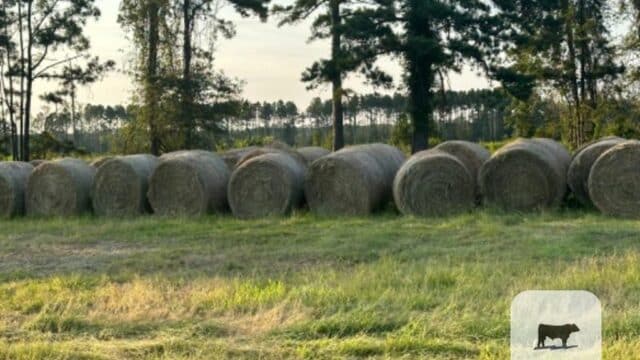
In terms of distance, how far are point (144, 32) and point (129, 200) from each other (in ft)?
46.3

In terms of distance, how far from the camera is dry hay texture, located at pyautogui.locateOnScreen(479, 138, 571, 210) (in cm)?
1283

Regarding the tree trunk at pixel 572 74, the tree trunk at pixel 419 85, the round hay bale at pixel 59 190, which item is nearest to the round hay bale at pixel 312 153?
the round hay bale at pixel 59 190

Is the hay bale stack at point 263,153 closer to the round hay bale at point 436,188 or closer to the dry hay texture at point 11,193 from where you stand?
the round hay bale at point 436,188

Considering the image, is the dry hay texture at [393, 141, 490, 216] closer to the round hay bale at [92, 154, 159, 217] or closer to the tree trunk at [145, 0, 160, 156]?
the round hay bale at [92, 154, 159, 217]

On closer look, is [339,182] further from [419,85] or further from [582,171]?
[419,85]

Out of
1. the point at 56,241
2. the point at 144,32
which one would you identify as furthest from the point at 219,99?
the point at 56,241

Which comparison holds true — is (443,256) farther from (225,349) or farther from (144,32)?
A: (144,32)

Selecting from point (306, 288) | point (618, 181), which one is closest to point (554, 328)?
point (306, 288)

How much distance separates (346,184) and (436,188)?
152 cm

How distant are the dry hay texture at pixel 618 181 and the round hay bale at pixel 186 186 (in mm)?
6350

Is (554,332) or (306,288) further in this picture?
(306,288)

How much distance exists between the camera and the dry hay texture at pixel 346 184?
13.5 metres

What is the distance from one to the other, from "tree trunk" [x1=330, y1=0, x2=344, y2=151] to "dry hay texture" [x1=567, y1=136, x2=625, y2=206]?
1111 cm

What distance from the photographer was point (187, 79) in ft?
87.2
